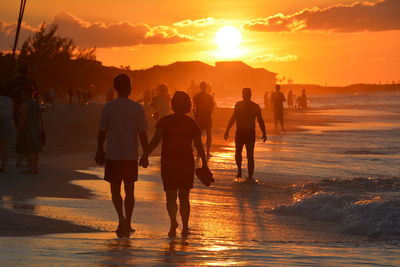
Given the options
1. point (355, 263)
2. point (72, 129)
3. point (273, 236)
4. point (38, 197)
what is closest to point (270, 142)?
point (72, 129)

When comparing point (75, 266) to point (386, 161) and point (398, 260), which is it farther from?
point (386, 161)

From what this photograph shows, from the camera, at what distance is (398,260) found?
7008mm

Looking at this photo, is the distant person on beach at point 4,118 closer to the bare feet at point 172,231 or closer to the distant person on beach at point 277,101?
the bare feet at point 172,231

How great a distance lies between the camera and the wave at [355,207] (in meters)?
9.29

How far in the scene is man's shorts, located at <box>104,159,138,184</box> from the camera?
8.46 m

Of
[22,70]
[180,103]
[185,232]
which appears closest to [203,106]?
[22,70]

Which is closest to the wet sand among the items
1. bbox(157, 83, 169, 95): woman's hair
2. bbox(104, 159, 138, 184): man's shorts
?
bbox(104, 159, 138, 184): man's shorts

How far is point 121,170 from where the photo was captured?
8461 mm

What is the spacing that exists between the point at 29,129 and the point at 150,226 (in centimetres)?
555

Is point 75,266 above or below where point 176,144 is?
below

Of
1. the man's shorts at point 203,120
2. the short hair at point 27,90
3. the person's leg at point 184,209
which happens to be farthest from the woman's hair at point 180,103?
the man's shorts at point 203,120

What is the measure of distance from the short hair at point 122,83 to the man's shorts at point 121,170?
0.80 metres

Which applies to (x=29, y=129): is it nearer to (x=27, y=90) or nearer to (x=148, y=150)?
(x=27, y=90)

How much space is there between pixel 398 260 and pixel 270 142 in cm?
2093
